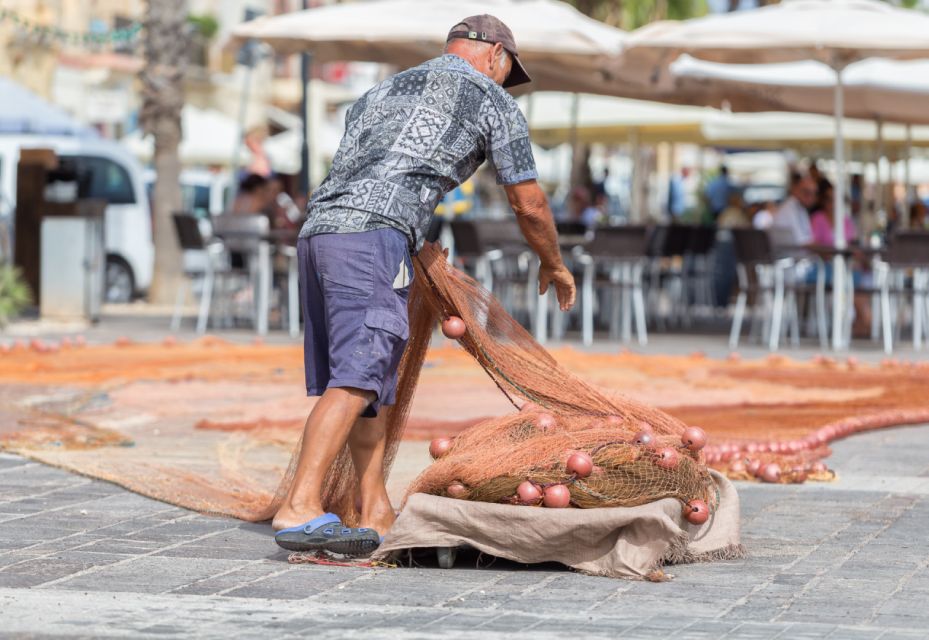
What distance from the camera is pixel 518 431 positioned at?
5863 millimetres

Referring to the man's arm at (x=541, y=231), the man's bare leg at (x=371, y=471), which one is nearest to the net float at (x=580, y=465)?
the man's arm at (x=541, y=231)

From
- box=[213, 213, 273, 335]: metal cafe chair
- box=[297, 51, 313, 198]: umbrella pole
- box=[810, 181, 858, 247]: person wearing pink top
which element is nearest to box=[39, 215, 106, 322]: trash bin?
box=[213, 213, 273, 335]: metal cafe chair

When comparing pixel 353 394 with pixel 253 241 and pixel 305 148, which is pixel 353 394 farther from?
pixel 305 148

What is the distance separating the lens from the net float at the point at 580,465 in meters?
5.38

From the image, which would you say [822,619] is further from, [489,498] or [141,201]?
[141,201]

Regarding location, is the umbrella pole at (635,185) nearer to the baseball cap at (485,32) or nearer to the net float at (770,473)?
the net float at (770,473)

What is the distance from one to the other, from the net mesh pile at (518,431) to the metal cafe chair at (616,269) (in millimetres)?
8816

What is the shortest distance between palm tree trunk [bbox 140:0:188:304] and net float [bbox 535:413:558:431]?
14.5 metres

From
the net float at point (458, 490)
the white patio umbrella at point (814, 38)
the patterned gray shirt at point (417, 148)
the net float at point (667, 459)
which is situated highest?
the white patio umbrella at point (814, 38)

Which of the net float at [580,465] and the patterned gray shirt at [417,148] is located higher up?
the patterned gray shirt at [417,148]

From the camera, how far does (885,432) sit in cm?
930

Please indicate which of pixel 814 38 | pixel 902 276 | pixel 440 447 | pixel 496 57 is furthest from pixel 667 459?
pixel 902 276

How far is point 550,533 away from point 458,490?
1.12 feet

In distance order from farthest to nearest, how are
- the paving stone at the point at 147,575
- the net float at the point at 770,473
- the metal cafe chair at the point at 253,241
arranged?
the metal cafe chair at the point at 253,241
the net float at the point at 770,473
the paving stone at the point at 147,575
